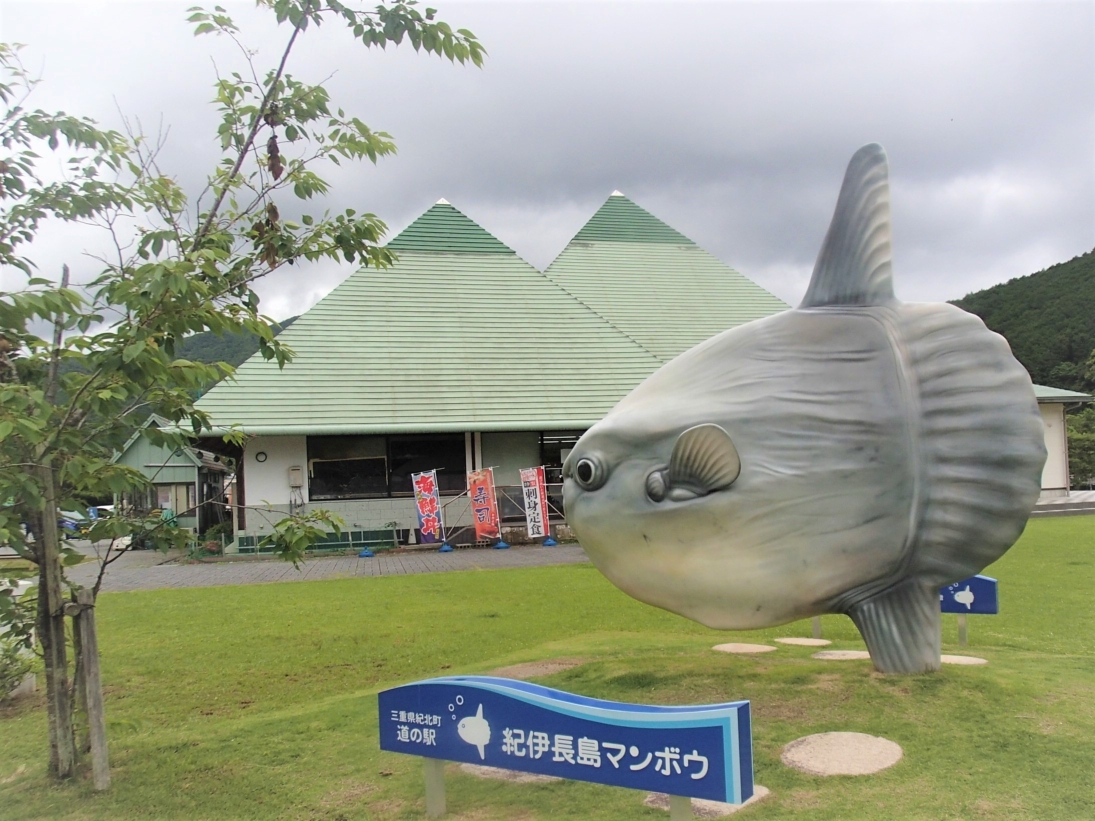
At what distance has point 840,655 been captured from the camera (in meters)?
A: 5.96

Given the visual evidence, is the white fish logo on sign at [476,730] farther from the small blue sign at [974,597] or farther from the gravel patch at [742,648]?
the small blue sign at [974,597]

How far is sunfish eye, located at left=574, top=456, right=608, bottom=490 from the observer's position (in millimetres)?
4098

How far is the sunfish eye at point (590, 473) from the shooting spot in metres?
4.10

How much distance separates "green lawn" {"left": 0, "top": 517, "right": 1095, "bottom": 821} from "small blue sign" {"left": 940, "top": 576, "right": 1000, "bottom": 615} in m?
0.39

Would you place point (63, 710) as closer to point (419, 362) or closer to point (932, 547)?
point (932, 547)

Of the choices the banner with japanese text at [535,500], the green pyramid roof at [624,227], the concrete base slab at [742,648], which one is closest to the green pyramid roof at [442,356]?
the banner with japanese text at [535,500]

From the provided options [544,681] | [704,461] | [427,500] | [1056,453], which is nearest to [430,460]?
[427,500]

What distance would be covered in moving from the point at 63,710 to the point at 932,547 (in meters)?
4.62

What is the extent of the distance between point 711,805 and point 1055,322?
45.5 m

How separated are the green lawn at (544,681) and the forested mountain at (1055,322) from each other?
3622cm

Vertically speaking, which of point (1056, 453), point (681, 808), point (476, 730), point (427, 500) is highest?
point (1056, 453)

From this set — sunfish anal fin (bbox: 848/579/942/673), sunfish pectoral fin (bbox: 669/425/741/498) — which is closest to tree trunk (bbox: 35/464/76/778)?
sunfish pectoral fin (bbox: 669/425/741/498)

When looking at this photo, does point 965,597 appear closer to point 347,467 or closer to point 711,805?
point 711,805

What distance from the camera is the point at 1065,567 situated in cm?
1072
